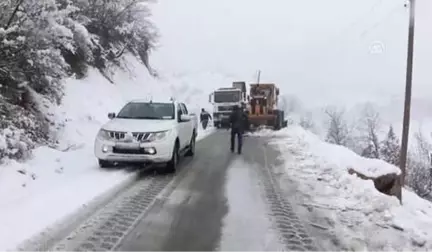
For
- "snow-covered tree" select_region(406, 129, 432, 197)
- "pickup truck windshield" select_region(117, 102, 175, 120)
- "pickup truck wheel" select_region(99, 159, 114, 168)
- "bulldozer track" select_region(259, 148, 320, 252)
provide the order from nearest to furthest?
"bulldozer track" select_region(259, 148, 320, 252) → "pickup truck wheel" select_region(99, 159, 114, 168) → "pickup truck windshield" select_region(117, 102, 175, 120) → "snow-covered tree" select_region(406, 129, 432, 197)

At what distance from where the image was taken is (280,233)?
6.11 meters

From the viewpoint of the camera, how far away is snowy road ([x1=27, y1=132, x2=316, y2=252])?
220 inches

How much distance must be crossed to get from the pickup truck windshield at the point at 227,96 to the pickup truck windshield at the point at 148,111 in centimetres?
2368

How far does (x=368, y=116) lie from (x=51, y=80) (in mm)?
73191

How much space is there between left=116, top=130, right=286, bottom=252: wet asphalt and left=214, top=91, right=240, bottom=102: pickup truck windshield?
24.9 meters

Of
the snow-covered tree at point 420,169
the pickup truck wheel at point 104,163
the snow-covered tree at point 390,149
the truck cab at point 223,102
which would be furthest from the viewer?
the snow-covered tree at point 390,149

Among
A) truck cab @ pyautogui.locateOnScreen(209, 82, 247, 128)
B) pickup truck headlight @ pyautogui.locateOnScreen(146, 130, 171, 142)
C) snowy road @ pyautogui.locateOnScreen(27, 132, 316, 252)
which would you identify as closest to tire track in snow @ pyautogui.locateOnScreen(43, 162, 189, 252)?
snowy road @ pyautogui.locateOnScreen(27, 132, 316, 252)

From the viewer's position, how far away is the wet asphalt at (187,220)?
5590 millimetres

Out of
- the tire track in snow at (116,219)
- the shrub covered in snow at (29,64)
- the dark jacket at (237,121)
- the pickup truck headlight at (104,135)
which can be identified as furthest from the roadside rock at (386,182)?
the shrub covered in snow at (29,64)

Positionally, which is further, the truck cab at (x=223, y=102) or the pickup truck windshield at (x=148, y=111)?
the truck cab at (x=223, y=102)

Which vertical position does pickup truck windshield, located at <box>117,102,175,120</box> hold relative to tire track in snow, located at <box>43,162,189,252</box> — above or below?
above

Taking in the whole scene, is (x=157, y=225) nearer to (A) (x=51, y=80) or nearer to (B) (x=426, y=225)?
(B) (x=426, y=225)

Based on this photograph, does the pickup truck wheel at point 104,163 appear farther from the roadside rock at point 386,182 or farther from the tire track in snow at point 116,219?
the roadside rock at point 386,182

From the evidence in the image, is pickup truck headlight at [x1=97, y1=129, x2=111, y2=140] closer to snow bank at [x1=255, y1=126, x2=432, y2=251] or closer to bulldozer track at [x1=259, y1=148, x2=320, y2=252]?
bulldozer track at [x1=259, y1=148, x2=320, y2=252]
